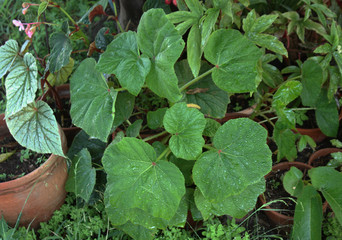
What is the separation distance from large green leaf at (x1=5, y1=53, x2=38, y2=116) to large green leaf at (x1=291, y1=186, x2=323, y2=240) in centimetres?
121

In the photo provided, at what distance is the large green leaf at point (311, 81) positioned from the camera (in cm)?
173

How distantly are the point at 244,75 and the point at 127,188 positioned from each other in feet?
2.05

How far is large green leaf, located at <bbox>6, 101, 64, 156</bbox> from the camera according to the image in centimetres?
152

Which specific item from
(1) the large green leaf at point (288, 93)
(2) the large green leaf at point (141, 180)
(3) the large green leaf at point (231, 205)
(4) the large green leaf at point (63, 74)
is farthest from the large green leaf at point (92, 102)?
(1) the large green leaf at point (288, 93)

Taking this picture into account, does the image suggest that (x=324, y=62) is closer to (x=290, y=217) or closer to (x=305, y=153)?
(x=305, y=153)

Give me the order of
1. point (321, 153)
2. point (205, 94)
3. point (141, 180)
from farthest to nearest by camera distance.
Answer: point (321, 153) → point (205, 94) → point (141, 180)

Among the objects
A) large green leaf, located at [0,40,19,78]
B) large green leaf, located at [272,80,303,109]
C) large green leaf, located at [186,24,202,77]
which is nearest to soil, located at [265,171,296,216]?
large green leaf, located at [272,80,303,109]

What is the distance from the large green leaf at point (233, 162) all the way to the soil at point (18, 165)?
83 centimetres

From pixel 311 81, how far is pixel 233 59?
0.53 meters

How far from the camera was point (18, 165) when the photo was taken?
5.84 feet

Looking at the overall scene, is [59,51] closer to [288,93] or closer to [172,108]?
[172,108]

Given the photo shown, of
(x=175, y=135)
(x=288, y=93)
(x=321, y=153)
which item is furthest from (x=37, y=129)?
(x=321, y=153)

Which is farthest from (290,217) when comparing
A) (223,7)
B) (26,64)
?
(26,64)

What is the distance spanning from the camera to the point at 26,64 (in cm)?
157
